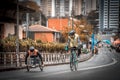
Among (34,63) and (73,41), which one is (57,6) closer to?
(34,63)

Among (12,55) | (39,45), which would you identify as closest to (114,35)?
(39,45)

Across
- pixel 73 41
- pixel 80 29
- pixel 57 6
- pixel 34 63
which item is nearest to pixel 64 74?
pixel 73 41

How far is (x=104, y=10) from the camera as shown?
151ft

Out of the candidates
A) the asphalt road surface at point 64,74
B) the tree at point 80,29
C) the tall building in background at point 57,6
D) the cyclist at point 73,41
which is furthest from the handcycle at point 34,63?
the tree at point 80,29

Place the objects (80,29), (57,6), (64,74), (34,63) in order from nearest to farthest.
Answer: (64,74) < (34,63) < (80,29) < (57,6)

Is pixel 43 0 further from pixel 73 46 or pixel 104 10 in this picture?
pixel 73 46

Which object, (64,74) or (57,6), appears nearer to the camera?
(64,74)

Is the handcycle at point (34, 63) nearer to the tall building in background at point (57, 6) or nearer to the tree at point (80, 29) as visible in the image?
the tall building in background at point (57, 6)

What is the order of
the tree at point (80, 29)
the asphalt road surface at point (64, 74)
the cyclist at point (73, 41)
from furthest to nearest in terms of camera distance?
the tree at point (80, 29)
the cyclist at point (73, 41)
the asphalt road surface at point (64, 74)

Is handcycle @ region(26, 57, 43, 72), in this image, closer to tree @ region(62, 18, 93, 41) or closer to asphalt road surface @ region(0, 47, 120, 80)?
asphalt road surface @ region(0, 47, 120, 80)

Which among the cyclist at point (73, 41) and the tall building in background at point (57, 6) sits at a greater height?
the tall building in background at point (57, 6)

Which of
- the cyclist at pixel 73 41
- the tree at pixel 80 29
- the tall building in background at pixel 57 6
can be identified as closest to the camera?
the cyclist at pixel 73 41

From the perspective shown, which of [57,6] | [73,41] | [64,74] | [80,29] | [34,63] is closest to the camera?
[64,74]

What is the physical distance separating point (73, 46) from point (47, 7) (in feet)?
194
